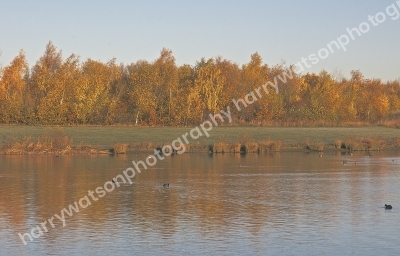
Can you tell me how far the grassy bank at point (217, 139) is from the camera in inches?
2094

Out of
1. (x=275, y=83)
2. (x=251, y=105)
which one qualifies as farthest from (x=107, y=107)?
(x=275, y=83)

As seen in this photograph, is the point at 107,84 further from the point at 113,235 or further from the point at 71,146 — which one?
the point at 113,235

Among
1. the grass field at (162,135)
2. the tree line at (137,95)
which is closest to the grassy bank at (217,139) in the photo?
the grass field at (162,135)

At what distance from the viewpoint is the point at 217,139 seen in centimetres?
6003

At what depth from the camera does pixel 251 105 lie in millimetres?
90250

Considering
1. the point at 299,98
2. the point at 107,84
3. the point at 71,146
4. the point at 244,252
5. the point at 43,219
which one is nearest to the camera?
the point at 244,252

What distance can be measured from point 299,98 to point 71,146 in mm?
55552

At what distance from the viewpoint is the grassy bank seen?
2094 inches

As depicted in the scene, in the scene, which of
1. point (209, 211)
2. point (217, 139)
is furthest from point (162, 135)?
point (209, 211)

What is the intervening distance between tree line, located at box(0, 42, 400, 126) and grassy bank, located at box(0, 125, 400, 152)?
11.2 meters

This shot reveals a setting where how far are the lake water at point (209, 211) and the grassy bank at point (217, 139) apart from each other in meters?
15.3

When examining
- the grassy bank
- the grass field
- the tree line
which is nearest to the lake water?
the grassy bank

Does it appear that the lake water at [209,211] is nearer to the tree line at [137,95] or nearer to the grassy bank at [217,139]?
the grassy bank at [217,139]

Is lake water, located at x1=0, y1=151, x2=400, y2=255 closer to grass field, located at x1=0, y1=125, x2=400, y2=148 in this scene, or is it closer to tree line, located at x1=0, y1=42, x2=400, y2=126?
grass field, located at x1=0, y1=125, x2=400, y2=148
